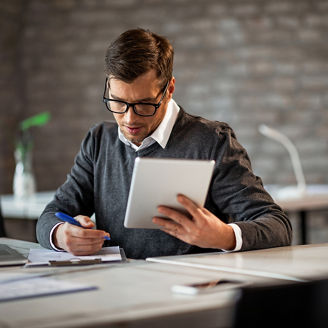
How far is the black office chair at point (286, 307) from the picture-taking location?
807 millimetres

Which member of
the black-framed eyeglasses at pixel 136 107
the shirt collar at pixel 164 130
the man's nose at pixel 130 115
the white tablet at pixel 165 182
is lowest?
the white tablet at pixel 165 182

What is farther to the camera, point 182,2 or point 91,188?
point 182,2

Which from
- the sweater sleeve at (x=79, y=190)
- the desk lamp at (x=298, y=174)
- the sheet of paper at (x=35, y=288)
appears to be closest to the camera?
the sheet of paper at (x=35, y=288)

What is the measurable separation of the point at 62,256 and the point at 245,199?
22.6 inches

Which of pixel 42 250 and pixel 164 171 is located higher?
pixel 164 171

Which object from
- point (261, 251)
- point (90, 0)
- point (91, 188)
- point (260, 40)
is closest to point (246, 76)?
point (260, 40)

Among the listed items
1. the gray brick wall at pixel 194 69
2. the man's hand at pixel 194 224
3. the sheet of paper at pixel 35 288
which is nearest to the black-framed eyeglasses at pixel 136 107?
the man's hand at pixel 194 224

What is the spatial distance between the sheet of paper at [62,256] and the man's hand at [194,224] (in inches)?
7.2

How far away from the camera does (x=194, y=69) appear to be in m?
5.00

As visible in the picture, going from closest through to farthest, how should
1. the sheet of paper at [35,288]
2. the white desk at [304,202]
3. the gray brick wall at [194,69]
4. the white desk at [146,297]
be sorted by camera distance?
the white desk at [146,297]
the sheet of paper at [35,288]
the white desk at [304,202]
the gray brick wall at [194,69]

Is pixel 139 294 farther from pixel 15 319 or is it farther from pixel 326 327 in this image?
pixel 326 327

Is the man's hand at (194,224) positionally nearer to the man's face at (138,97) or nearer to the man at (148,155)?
the man at (148,155)

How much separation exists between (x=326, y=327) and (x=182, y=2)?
4399 mm

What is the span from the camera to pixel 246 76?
4.92m
